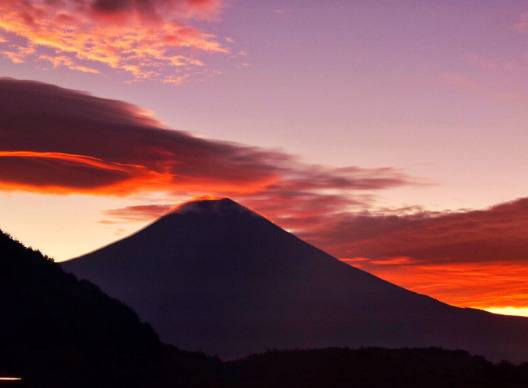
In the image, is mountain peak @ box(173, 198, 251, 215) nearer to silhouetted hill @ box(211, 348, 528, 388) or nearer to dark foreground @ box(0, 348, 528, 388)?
silhouetted hill @ box(211, 348, 528, 388)

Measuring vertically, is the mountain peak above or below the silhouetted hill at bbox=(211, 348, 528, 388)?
above

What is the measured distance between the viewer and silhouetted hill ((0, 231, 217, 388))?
31.8 m

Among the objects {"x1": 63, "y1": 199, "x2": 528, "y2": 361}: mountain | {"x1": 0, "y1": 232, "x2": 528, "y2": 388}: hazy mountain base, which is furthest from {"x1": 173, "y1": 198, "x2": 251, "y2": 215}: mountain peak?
{"x1": 0, "y1": 232, "x2": 528, "y2": 388}: hazy mountain base

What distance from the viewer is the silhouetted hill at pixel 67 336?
31.8 m

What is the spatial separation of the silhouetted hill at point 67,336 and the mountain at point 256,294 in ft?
203

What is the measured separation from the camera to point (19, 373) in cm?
3017

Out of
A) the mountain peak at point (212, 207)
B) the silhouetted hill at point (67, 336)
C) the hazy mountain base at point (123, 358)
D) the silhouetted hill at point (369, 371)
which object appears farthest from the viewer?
the mountain peak at point (212, 207)

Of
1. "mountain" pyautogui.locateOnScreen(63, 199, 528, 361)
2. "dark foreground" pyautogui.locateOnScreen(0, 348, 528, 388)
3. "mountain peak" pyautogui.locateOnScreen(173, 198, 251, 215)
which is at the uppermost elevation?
"mountain peak" pyautogui.locateOnScreen(173, 198, 251, 215)

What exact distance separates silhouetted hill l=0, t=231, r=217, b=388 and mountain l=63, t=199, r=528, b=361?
6202cm

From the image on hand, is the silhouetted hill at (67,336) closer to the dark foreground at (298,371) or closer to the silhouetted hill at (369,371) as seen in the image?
the dark foreground at (298,371)

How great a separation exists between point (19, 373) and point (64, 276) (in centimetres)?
1307

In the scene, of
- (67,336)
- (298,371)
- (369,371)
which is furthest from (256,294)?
(67,336)

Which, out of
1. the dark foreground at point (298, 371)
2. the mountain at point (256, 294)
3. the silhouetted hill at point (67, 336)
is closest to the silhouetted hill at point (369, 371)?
the dark foreground at point (298, 371)

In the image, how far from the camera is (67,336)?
3522 centimetres
